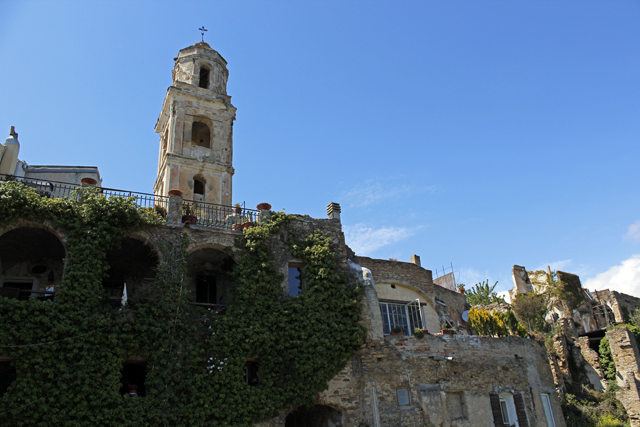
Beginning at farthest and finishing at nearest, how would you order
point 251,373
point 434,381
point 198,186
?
point 198,186, point 434,381, point 251,373

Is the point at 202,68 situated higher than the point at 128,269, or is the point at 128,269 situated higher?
the point at 202,68

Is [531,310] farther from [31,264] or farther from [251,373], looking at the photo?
[31,264]

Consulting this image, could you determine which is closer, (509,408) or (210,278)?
(509,408)

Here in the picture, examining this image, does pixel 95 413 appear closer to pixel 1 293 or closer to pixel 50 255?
pixel 1 293

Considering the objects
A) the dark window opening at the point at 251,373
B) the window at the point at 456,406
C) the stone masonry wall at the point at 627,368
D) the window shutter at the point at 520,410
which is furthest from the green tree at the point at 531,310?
the dark window opening at the point at 251,373

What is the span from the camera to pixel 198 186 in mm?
23875

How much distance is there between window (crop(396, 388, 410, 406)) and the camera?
1797 cm

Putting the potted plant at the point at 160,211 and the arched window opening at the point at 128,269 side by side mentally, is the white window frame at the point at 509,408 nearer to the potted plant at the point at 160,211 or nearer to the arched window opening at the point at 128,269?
the arched window opening at the point at 128,269

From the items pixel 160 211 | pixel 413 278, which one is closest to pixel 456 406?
pixel 413 278

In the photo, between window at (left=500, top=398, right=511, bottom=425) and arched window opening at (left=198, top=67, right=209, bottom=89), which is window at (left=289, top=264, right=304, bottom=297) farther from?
arched window opening at (left=198, top=67, right=209, bottom=89)

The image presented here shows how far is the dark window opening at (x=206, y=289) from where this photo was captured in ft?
65.0

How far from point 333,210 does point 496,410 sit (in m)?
10.3

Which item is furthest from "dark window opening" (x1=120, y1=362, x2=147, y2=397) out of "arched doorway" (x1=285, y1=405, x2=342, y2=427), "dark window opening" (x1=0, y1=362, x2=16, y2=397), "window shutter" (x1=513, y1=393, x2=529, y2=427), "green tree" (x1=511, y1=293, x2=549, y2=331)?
"green tree" (x1=511, y1=293, x2=549, y2=331)

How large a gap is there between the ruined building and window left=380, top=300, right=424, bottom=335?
0.20ft
